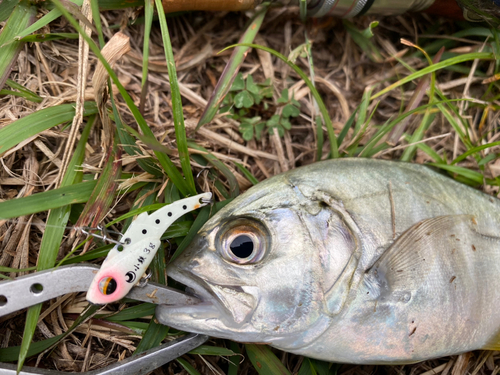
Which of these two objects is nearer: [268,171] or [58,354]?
[58,354]

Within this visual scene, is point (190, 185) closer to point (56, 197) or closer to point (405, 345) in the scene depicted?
point (56, 197)

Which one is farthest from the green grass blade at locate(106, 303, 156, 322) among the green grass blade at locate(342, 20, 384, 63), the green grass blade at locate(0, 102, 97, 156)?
the green grass blade at locate(342, 20, 384, 63)

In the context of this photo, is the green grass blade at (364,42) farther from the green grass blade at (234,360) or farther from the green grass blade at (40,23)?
Result: the green grass blade at (234,360)

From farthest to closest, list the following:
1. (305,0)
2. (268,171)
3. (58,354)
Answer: (268,171)
(305,0)
(58,354)

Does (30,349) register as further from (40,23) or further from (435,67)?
(435,67)

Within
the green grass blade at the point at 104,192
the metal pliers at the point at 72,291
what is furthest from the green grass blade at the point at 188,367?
the green grass blade at the point at 104,192

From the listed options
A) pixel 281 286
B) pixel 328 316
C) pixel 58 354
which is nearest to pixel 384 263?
pixel 328 316
